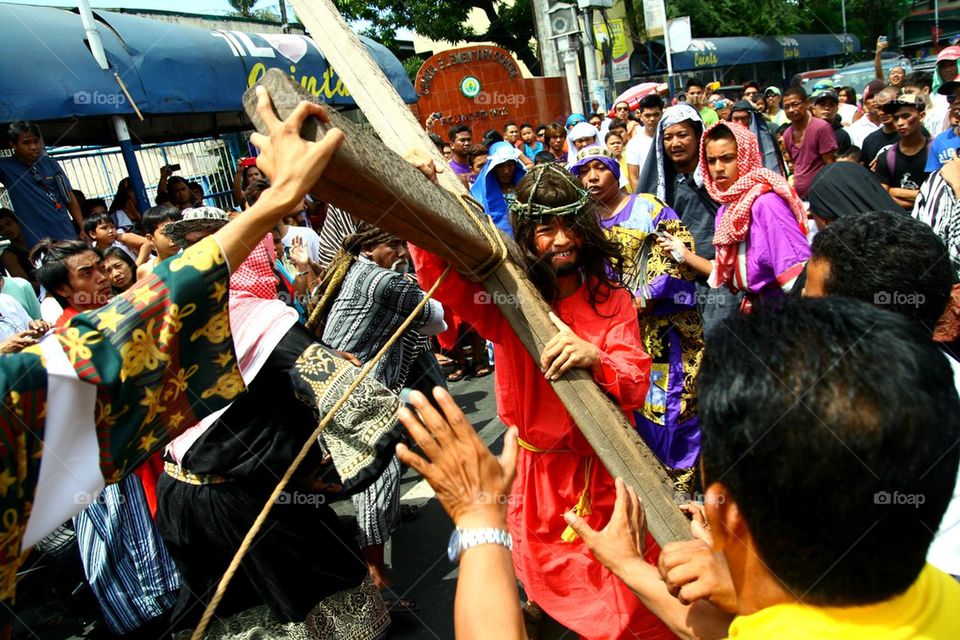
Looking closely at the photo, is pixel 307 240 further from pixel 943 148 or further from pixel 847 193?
pixel 943 148

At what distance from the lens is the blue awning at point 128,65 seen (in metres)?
6.72

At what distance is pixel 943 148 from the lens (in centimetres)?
466

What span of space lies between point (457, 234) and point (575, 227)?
94cm

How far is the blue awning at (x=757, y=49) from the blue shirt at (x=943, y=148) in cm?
2516

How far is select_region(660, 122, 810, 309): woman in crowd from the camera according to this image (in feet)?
10.5

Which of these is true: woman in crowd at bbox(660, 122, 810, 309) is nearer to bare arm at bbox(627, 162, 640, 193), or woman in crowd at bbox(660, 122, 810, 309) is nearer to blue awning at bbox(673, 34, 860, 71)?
bare arm at bbox(627, 162, 640, 193)

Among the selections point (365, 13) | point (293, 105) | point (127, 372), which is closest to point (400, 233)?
point (293, 105)

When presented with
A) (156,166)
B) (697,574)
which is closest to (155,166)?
(156,166)

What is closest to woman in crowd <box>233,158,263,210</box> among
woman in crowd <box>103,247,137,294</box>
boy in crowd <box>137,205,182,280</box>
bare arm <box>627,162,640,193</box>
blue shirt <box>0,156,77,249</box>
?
blue shirt <box>0,156,77,249</box>

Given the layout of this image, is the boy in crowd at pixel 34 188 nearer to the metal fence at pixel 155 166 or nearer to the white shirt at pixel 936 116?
the metal fence at pixel 155 166

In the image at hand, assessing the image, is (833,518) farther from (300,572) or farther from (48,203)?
(48,203)

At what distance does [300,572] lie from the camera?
2.49 m

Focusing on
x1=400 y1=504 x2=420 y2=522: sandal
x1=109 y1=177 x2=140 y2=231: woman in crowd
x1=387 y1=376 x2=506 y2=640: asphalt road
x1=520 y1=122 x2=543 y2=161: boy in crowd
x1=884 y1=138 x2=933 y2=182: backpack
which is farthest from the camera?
x1=520 y1=122 x2=543 y2=161: boy in crowd

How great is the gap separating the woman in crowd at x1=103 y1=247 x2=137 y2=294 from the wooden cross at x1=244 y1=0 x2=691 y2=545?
297 cm
